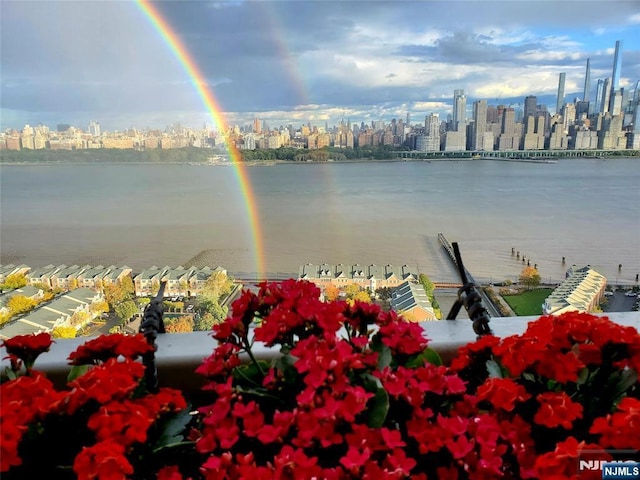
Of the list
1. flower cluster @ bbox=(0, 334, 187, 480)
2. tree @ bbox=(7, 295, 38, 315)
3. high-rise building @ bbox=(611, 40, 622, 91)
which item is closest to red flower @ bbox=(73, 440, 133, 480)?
flower cluster @ bbox=(0, 334, 187, 480)

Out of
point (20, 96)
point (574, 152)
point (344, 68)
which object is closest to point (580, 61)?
point (574, 152)

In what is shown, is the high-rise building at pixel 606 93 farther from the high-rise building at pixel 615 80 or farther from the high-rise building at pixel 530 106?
the high-rise building at pixel 530 106

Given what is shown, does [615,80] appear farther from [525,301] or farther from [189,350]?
[189,350]

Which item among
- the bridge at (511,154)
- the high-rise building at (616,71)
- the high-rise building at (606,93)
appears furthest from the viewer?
the bridge at (511,154)

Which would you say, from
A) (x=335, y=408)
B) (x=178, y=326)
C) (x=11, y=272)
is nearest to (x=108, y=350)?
(x=335, y=408)

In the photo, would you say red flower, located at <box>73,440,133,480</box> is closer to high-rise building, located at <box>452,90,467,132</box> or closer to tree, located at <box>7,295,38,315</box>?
tree, located at <box>7,295,38,315</box>

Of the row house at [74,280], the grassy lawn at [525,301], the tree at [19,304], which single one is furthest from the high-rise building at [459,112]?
the tree at [19,304]
